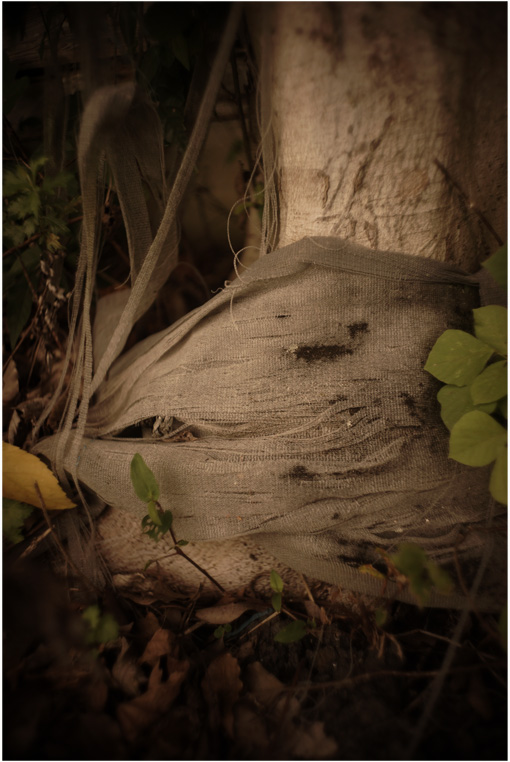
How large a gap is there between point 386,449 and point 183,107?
3.00 ft

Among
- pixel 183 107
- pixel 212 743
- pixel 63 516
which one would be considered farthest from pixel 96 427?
pixel 183 107

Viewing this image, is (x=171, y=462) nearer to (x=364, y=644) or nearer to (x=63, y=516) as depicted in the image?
(x=63, y=516)

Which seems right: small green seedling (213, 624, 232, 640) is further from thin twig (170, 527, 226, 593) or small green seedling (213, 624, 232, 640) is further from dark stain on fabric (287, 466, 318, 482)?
dark stain on fabric (287, 466, 318, 482)

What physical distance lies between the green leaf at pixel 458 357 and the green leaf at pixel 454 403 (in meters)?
0.02

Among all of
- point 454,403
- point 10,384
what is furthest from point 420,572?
point 10,384

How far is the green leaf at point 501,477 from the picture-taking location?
661 millimetres

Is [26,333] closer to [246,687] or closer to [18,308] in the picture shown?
[18,308]

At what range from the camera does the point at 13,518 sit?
0.89 meters

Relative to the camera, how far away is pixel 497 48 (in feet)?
2.50

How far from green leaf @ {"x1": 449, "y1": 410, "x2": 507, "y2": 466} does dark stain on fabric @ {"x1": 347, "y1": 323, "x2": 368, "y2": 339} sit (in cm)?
25

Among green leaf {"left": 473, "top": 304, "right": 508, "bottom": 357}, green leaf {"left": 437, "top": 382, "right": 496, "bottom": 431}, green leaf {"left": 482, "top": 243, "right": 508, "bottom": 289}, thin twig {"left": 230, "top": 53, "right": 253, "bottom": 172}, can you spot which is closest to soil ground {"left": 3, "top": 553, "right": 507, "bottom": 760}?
green leaf {"left": 437, "top": 382, "right": 496, "bottom": 431}

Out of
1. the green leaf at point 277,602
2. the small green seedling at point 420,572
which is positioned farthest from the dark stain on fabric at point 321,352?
the green leaf at point 277,602

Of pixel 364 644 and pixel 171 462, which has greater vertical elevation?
pixel 171 462

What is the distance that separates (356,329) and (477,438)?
298mm
